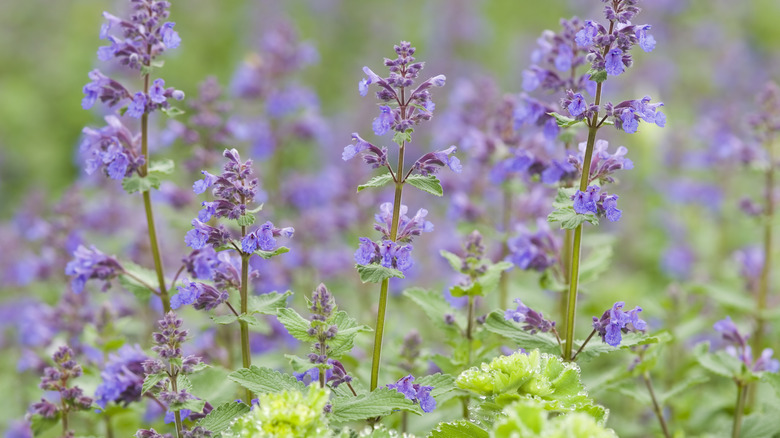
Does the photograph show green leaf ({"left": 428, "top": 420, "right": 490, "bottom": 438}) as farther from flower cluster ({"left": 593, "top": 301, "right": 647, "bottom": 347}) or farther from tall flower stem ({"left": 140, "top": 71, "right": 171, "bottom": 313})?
tall flower stem ({"left": 140, "top": 71, "right": 171, "bottom": 313})

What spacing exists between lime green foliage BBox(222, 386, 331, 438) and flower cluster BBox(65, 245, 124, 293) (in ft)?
4.72

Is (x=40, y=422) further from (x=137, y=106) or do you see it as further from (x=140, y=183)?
(x=137, y=106)

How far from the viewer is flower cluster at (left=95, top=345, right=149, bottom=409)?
3.50 meters

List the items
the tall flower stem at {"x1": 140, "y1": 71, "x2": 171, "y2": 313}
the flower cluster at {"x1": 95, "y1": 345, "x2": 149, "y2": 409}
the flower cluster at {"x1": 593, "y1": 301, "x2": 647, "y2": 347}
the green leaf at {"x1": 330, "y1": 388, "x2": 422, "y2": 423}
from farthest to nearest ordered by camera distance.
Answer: the tall flower stem at {"x1": 140, "y1": 71, "x2": 171, "y2": 313} → the flower cluster at {"x1": 95, "y1": 345, "x2": 149, "y2": 409} → the flower cluster at {"x1": 593, "y1": 301, "x2": 647, "y2": 347} → the green leaf at {"x1": 330, "y1": 388, "x2": 422, "y2": 423}

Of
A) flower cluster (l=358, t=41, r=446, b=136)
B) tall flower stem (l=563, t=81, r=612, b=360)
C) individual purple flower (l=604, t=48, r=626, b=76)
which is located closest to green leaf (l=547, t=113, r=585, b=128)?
tall flower stem (l=563, t=81, r=612, b=360)

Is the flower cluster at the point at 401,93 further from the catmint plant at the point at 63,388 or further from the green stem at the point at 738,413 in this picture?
the green stem at the point at 738,413

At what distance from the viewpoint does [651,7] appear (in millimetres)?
11078

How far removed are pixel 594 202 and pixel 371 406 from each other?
119 cm

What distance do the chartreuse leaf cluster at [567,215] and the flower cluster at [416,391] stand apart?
0.84m

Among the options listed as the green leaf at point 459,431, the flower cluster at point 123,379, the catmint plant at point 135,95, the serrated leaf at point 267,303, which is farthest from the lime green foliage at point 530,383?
the catmint plant at point 135,95

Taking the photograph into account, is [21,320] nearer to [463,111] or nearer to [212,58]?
[463,111]

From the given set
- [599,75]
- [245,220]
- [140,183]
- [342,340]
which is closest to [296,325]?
[342,340]

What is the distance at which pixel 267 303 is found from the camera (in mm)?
3330

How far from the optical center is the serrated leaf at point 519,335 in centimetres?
340
